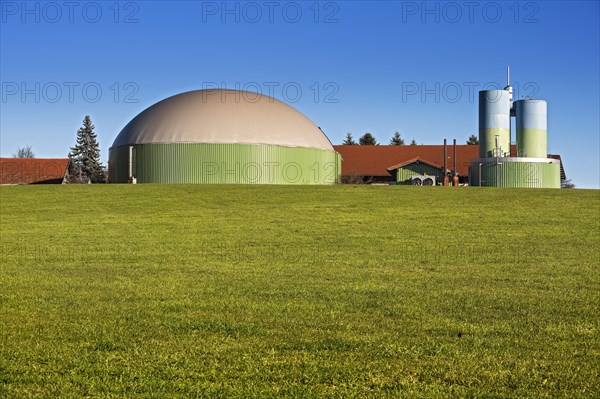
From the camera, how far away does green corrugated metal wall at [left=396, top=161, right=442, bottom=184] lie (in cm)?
6347

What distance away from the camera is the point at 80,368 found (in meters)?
6.23

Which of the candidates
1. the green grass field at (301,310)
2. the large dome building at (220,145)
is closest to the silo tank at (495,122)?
the large dome building at (220,145)

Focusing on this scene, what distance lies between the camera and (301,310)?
30.2ft

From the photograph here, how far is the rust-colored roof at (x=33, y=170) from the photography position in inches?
2825

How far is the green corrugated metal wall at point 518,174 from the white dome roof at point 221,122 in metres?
12.7

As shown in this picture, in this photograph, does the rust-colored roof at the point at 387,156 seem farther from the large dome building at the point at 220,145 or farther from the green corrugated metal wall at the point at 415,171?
the large dome building at the point at 220,145

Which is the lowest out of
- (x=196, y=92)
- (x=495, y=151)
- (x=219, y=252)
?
(x=219, y=252)

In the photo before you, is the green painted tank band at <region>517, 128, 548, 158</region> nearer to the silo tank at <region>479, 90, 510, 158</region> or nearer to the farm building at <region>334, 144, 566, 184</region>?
the silo tank at <region>479, 90, 510, 158</region>

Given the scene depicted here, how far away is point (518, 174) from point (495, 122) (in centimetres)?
418

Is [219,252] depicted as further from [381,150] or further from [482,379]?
[381,150]

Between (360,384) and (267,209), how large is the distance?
23.4m

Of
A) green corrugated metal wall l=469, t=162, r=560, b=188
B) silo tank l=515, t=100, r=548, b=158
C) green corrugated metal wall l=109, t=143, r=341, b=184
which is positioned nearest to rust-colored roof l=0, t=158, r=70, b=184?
green corrugated metal wall l=109, t=143, r=341, b=184

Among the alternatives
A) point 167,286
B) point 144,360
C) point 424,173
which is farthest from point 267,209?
point 424,173

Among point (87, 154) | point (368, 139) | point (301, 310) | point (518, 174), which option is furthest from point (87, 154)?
point (301, 310)
